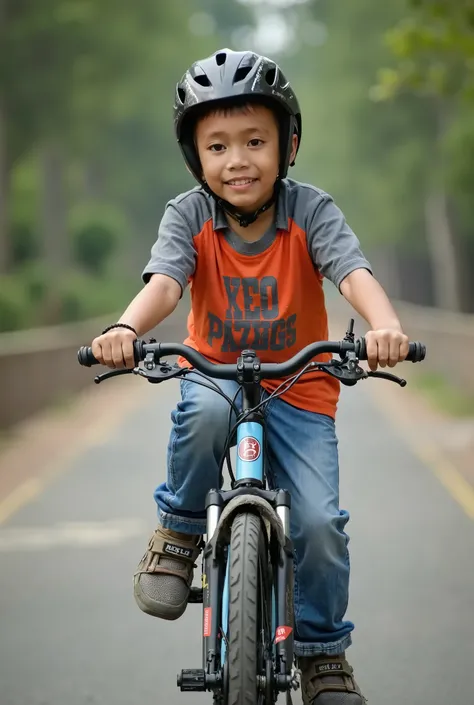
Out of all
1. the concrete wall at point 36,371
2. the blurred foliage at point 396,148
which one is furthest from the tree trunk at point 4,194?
the blurred foliage at point 396,148

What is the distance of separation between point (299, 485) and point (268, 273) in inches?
27.1

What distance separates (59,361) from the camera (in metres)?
20.7

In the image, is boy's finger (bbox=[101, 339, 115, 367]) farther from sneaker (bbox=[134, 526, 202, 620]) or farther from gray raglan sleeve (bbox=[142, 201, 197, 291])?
sneaker (bbox=[134, 526, 202, 620])

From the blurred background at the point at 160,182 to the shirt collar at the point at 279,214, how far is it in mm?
1898

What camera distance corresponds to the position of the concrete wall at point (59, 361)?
17.0m

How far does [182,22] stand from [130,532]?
1520 inches

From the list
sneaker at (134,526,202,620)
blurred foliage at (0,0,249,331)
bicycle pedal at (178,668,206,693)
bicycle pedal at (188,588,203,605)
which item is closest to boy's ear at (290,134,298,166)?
sneaker at (134,526,202,620)

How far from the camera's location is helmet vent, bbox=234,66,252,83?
A: 475 cm

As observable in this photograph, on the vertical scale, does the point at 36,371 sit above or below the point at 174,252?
above

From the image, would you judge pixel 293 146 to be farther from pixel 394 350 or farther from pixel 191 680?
pixel 191 680

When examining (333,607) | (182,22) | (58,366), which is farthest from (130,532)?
(182,22)

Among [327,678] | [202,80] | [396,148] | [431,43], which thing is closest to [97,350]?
[202,80]

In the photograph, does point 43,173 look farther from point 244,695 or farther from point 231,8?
point 244,695

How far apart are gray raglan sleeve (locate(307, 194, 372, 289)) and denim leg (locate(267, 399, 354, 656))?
1.48ft
